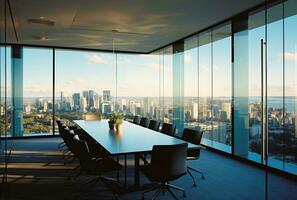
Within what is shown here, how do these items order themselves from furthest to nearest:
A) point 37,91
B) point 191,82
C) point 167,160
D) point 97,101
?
point 97,101
point 37,91
point 191,82
point 167,160

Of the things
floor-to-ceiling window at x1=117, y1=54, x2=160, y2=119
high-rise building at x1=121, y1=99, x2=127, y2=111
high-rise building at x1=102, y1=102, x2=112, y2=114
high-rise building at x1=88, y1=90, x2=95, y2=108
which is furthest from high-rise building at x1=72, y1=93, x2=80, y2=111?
high-rise building at x1=121, y1=99, x2=127, y2=111

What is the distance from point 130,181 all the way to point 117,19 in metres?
3.42

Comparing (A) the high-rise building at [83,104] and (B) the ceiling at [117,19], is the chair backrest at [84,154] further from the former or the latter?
(A) the high-rise building at [83,104]

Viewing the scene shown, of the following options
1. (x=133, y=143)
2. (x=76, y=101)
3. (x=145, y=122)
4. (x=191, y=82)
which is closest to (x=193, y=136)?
(x=133, y=143)

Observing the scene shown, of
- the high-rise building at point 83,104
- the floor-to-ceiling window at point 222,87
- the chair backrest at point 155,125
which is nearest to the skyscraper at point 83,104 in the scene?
the high-rise building at point 83,104

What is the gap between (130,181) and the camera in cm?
429

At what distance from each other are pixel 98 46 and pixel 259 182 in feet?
21.2

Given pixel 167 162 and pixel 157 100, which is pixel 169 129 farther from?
pixel 157 100

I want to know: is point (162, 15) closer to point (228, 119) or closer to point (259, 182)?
point (228, 119)

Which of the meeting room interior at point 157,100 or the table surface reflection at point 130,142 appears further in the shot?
the meeting room interior at point 157,100

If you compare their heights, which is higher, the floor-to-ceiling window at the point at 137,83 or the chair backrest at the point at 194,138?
the floor-to-ceiling window at the point at 137,83

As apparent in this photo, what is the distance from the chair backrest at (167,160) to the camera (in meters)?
3.10

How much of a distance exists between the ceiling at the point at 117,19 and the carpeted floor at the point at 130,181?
3086 mm

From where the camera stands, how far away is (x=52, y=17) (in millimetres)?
5457
